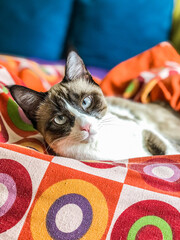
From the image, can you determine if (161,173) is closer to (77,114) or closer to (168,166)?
(168,166)

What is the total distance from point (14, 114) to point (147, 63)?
107cm

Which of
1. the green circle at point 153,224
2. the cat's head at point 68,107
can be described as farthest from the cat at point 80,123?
the green circle at point 153,224

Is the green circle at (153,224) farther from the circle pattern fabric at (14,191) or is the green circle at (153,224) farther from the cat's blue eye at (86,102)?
the cat's blue eye at (86,102)

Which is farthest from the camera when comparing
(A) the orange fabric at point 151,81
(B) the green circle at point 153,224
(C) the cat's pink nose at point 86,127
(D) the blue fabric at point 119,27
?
(D) the blue fabric at point 119,27

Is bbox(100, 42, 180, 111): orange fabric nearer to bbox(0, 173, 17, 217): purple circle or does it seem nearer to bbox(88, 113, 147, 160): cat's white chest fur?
bbox(88, 113, 147, 160): cat's white chest fur

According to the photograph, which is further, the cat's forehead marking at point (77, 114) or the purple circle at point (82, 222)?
the cat's forehead marking at point (77, 114)

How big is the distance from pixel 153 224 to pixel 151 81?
992 mm

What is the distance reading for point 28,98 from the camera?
0.96 m

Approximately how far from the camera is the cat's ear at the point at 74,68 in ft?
3.37

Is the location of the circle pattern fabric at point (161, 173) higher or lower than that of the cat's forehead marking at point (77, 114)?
lower

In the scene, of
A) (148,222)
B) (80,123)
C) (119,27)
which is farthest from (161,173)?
(119,27)

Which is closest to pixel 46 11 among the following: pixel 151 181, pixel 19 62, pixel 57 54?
pixel 57 54

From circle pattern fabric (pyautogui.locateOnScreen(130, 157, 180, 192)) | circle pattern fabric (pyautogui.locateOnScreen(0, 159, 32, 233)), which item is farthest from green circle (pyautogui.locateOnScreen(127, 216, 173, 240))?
circle pattern fabric (pyautogui.locateOnScreen(0, 159, 32, 233))

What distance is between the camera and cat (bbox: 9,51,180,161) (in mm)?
919
